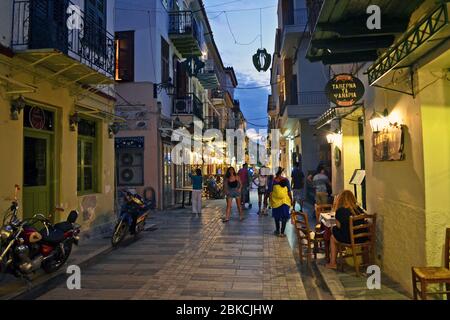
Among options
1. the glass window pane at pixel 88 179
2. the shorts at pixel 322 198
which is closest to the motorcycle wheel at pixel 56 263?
the glass window pane at pixel 88 179

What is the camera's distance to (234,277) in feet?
19.6

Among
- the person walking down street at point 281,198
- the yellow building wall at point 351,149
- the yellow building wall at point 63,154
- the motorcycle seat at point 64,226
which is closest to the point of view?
the motorcycle seat at point 64,226

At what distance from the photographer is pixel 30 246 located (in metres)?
5.48

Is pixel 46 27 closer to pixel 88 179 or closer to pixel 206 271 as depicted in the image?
pixel 88 179

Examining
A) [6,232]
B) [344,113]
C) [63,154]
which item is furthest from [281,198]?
[6,232]

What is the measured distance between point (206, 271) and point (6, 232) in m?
3.11

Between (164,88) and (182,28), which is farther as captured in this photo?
(182,28)

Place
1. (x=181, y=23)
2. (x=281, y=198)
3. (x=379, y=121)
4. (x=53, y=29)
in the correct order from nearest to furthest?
(x=379, y=121) < (x=53, y=29) < (x=281, y=198) < (x=181, y=23)

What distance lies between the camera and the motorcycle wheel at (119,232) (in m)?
8.20

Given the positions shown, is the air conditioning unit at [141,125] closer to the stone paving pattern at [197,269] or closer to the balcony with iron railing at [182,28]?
the balcony with iron railing at [182,28]

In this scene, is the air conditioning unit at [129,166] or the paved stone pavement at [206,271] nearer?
the paved stone pavement at [206,271]

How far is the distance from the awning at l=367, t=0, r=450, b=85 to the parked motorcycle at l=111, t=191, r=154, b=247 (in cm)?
617

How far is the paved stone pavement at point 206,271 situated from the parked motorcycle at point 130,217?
29 centimetres

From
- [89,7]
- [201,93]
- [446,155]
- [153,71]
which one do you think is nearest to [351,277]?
[446,155]
